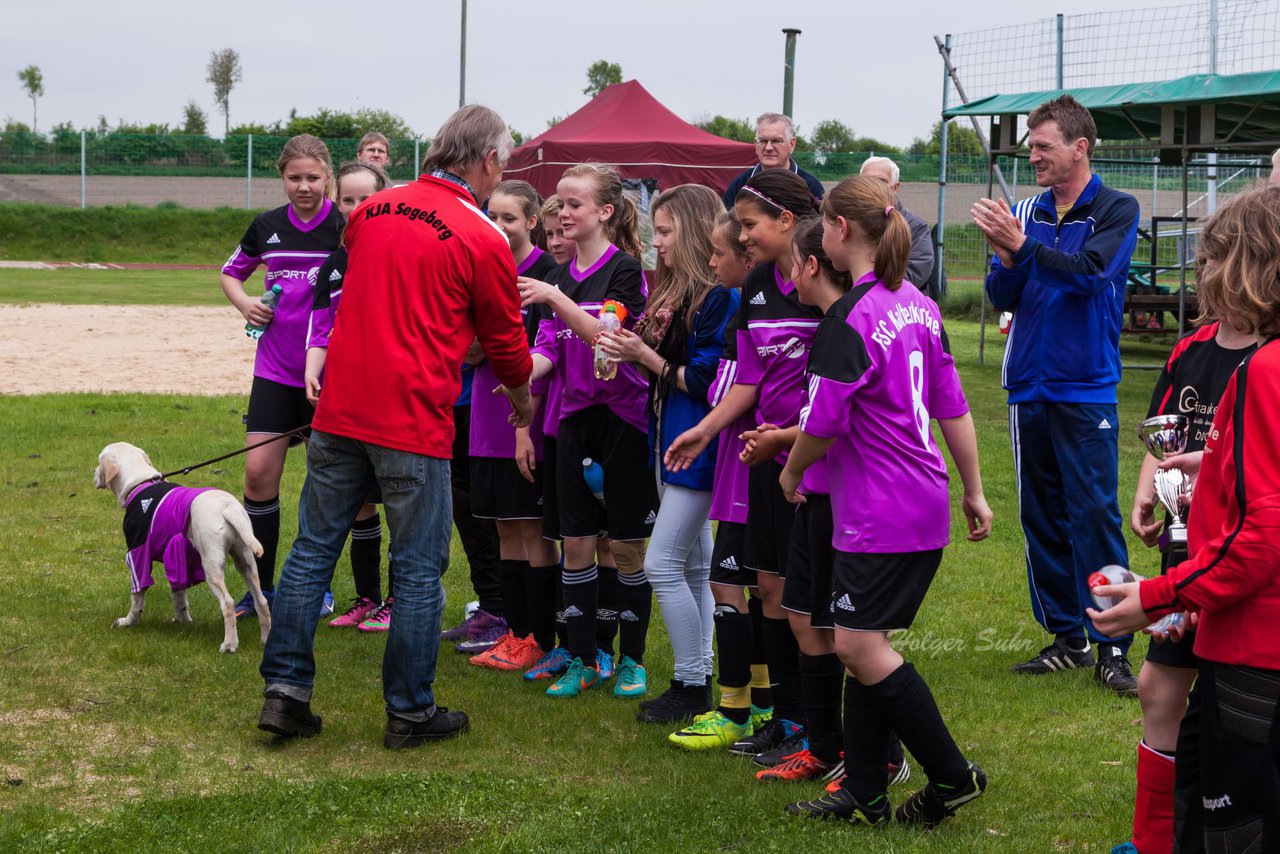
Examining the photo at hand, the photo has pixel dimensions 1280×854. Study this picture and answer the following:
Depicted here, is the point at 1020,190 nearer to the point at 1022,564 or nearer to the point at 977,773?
the point at 1022,564

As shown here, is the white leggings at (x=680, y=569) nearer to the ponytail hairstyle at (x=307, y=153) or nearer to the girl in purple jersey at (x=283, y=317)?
the girl in purple jersey at (x=283, y=317)

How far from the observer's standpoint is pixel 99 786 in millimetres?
4273

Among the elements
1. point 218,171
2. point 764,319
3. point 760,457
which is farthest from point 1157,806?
point 218,171

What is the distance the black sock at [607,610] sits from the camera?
228 inches

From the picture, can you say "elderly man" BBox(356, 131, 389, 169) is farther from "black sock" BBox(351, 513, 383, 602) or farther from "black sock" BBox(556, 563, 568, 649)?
"black sock" BBox(556, 563, 568, 649)

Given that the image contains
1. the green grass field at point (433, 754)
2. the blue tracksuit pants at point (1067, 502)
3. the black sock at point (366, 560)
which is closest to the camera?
the green grass field at point (433, 754)

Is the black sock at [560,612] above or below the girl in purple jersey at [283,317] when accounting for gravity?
below

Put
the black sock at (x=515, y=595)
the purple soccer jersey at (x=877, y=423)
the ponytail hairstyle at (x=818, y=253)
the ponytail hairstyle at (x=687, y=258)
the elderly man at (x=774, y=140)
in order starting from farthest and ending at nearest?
the elderly man at (x=774, y=140) → the black sock at (x=515, y=595) → the ponytail hairstyle at (x=687, y=258) → the ponytail hairstyle at (x=818, y=253) → the purple soccer jersey at (x=877, y=423)

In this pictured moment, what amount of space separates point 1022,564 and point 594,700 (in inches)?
132

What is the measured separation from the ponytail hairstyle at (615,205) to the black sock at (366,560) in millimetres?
2062

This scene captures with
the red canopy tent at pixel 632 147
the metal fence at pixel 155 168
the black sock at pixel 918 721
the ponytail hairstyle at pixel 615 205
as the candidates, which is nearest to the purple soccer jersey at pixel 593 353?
the ponytail hairstyle at pixel 615 205

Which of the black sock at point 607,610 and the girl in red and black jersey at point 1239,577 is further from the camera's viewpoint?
the black sock at point 607,610

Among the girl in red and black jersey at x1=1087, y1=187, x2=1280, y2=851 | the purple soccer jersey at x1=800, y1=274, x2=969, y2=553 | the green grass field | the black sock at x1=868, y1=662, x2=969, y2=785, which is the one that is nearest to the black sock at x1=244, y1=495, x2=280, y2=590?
the green grass field

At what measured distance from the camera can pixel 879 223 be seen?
3.90m
